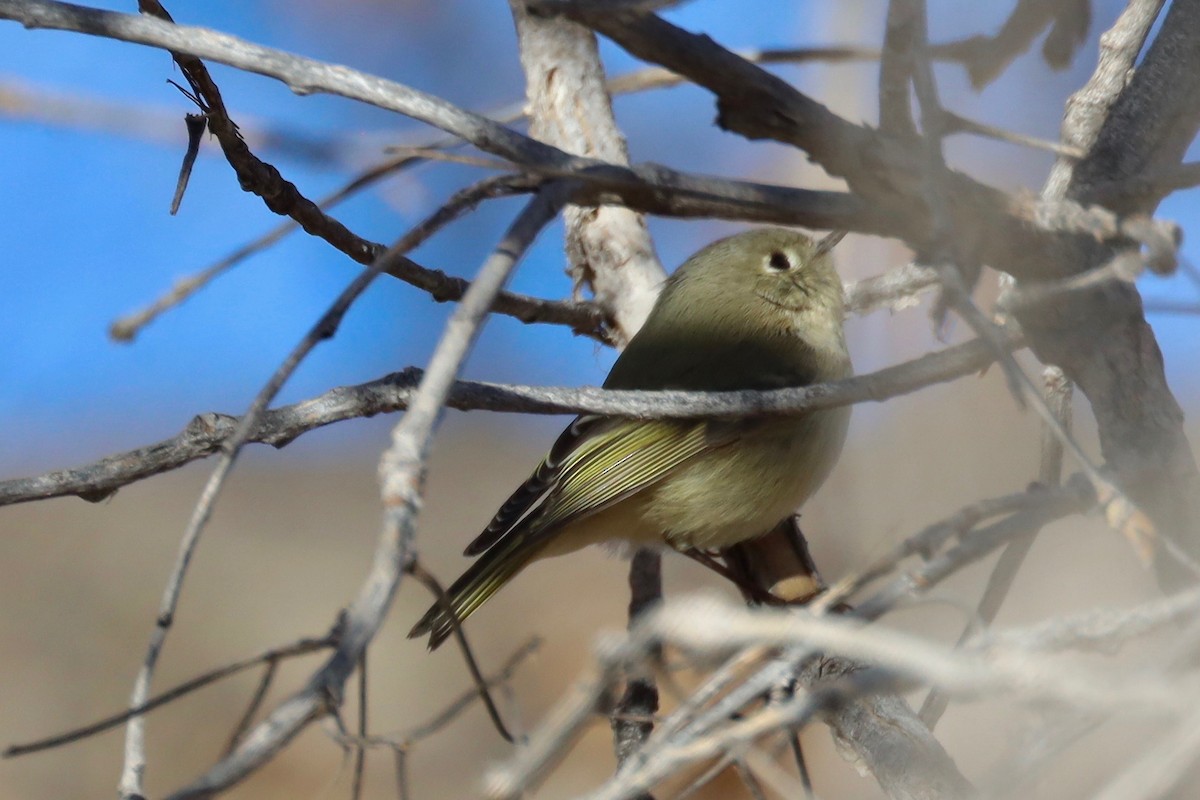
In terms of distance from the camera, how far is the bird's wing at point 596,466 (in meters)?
2.01

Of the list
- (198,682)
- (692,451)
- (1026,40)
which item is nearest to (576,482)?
(692,451)

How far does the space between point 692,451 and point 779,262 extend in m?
0.54

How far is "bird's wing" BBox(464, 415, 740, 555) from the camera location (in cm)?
201

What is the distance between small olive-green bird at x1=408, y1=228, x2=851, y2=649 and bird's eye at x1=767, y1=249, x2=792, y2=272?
0.04m

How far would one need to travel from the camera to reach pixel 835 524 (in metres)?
3.49

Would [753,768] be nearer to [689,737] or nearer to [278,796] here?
[689,737]

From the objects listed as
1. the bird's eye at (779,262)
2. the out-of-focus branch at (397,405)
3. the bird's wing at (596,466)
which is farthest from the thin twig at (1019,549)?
the bird's eye at (779,262)

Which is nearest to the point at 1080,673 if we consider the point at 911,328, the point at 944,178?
the point at 944,178

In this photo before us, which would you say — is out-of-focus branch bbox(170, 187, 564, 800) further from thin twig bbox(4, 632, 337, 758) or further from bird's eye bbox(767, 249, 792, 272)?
bird's eye bbox(767, 249, 792, 272)

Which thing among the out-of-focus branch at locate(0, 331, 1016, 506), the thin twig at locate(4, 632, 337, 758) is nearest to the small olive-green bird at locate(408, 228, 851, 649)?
the out-of-focus branch at locate(0, 331, 1016, 506)

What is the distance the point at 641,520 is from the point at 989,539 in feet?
4.39

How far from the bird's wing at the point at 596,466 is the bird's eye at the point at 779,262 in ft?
1.57

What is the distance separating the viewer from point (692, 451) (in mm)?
2076

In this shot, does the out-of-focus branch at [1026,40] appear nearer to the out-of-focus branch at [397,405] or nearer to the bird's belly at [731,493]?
the out-of-focus branch at [397,405]
